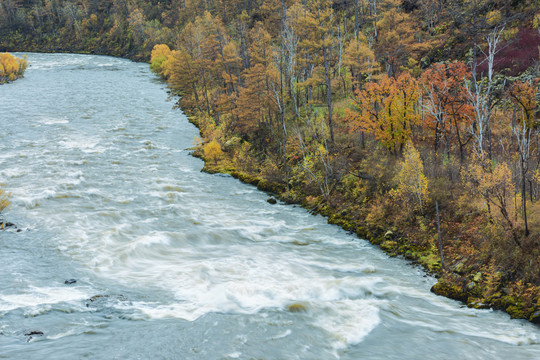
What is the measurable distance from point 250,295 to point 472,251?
35.3 feet

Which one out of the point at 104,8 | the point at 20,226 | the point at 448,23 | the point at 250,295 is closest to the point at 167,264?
the point at 250,295

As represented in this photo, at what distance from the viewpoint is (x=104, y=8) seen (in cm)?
14612

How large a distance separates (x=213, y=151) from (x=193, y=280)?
21324 millimetres

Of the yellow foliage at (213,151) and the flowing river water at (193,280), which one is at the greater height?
the yellow foliage at (213,151)

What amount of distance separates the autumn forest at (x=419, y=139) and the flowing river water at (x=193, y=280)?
1788mm

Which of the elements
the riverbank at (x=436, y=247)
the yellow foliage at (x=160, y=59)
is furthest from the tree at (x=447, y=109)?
the yellow foliage at (x=160, y=59)

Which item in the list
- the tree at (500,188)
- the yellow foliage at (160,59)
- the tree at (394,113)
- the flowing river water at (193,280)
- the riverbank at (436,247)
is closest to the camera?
the flowing river water at (193,280)

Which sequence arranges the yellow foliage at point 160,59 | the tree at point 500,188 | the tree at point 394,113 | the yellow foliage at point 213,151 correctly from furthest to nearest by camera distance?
1. the yellow foliage at point 160,59
2. the yellow foliage at point 213,151
3. the tree at point 394,113
4. the tree at point 500,188

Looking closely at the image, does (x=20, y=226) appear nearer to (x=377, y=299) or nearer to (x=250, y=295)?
(x=250, y=295)

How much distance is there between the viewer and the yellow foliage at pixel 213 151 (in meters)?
35.3

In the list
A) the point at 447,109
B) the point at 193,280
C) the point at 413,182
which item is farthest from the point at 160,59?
the point at 193,280

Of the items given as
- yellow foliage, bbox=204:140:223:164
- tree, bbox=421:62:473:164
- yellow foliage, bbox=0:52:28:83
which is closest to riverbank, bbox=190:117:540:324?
tree, bbox=421:62:473:164

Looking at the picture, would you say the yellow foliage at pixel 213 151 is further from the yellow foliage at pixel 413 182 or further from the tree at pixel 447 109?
the tree at pixel 447 109

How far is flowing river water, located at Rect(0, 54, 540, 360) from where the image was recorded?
11.2 m
